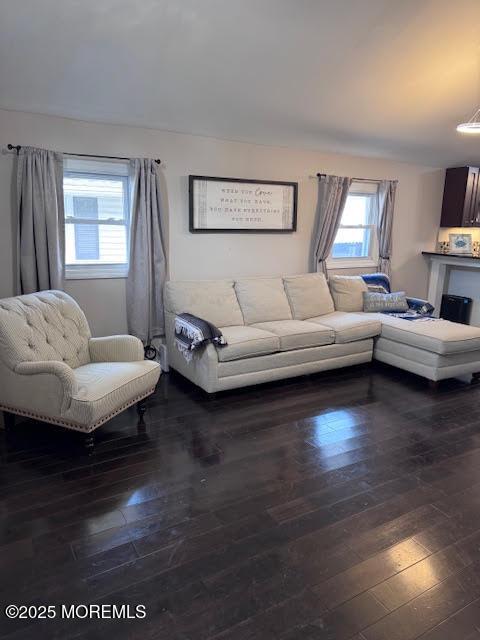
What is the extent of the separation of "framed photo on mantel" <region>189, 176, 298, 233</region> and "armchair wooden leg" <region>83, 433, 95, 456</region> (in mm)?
2297

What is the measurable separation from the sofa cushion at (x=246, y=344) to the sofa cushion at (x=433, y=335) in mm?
1287

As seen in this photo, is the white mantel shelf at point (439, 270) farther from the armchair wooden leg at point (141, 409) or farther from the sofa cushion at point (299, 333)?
the armchair wooden leg at point (141, 409)

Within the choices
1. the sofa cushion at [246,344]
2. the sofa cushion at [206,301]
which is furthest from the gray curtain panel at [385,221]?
the sofa cushion at [246,344]

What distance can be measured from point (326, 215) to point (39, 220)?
307cm

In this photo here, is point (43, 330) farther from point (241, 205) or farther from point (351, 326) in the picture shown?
point (351, 326)

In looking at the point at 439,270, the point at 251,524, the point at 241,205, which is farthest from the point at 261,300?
the point at 439,270

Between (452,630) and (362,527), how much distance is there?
565mm

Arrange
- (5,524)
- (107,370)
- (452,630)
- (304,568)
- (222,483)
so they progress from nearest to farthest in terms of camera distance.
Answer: (452,630) → (304,568) → (5,524) → (222,483) → (107,370)

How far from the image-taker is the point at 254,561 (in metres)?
1.82

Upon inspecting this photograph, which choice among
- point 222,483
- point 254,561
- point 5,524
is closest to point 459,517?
point 254,561

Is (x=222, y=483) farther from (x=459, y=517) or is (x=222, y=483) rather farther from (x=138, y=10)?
(x=138, y=10)

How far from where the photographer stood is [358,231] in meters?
5.55

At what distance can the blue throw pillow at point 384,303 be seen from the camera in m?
4.79

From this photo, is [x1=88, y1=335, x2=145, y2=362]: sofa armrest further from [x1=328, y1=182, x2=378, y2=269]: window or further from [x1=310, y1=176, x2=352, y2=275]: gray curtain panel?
[x1=328, y1=182, x2=378, y2=269]: window
